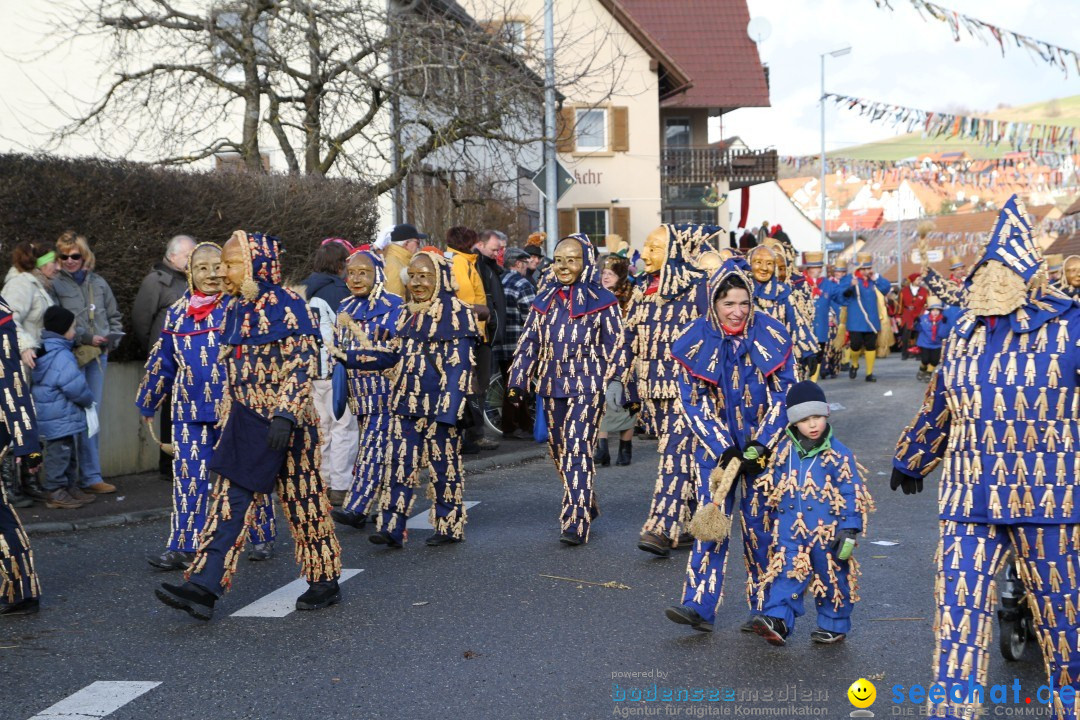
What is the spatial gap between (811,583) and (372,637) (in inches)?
81.9

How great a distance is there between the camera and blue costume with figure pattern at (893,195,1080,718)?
4551mm

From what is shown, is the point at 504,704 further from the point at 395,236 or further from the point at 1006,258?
the point at 395,236

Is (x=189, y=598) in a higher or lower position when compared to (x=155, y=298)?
lower

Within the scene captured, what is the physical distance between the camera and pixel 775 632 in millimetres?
5965

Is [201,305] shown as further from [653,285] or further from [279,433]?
[653,285]

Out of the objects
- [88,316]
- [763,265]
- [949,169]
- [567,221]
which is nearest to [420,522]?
[88,316]

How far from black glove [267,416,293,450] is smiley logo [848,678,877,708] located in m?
3.02

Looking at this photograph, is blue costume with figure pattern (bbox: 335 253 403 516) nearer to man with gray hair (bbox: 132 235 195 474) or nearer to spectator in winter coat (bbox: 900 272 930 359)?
man with gray hair (bbox: 132 235 195 474)

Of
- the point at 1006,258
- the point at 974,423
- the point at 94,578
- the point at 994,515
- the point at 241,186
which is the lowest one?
the point at 94,578

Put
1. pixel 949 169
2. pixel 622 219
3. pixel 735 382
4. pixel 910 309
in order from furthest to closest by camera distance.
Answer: pixel 949 169
pixel 622 219
pixel 910 309
pixel 735 382

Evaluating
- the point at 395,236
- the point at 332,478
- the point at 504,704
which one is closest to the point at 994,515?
the point at 504,704

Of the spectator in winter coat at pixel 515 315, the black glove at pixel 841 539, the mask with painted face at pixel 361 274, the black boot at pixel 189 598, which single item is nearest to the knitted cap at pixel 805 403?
the black glove at pixel 841 539

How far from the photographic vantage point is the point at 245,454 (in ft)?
22.2

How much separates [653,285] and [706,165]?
3339cm
